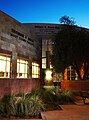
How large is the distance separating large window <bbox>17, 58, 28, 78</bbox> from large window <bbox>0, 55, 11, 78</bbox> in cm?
179

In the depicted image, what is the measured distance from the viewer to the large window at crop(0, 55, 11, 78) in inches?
589

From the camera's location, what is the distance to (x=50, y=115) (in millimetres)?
10266

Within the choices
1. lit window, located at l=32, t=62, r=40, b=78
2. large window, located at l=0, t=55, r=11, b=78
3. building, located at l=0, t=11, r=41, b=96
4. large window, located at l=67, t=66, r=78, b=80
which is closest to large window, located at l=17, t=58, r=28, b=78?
building, located at l=0, t=11, r=41, b=96

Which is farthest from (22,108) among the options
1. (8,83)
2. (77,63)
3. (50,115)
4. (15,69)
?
(77,63)

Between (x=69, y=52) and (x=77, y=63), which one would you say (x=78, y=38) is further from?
(x=77, y=63)

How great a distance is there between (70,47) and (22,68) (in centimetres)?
448

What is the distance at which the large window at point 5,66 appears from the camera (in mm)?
14958

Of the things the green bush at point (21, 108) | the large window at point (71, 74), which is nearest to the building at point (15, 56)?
the green bush at point (21, 108)

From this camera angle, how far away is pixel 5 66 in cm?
1541

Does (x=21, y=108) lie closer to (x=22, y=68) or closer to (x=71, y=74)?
(x=22, y=68)

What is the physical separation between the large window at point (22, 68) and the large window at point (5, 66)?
1.79 m

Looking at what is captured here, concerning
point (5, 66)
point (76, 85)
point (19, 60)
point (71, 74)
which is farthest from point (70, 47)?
point (71, 74)

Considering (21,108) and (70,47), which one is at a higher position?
(70,47)

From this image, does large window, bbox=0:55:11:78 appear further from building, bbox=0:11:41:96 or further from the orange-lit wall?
the orange-lit wall
